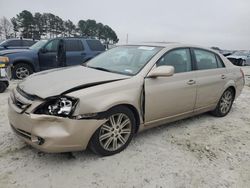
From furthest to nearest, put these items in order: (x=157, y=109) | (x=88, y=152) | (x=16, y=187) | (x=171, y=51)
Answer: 1. (x=171, y=51)
2. (x=157, y=109)
3. (x=88, y=152)
4. (x=16, y=187)

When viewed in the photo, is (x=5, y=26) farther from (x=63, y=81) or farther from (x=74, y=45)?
(x=63, y=81)

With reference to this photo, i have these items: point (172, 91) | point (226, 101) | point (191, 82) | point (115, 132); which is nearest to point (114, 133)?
point (115, 132)

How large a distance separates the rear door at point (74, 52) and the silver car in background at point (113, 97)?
5131mm

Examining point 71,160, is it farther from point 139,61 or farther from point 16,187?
point 139,61

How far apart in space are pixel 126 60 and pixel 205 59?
1654 millimetres

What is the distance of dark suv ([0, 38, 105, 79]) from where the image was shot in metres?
8.75

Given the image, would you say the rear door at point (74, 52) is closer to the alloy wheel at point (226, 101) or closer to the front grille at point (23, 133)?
the alloy wheel at point (226, 101)

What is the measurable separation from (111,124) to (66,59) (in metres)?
6.53

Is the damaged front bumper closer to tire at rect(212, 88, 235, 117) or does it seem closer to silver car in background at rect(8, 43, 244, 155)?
silver car in background at rect(8, 43, 244, 155)

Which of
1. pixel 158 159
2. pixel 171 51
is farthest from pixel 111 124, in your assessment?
pixel 171 51

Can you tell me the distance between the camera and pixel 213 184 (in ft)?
9.21

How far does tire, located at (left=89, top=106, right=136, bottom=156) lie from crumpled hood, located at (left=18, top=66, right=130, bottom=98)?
0.46m

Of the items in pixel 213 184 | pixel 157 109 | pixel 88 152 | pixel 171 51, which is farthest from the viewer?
pixel 171 51

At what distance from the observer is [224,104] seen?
5.23m
